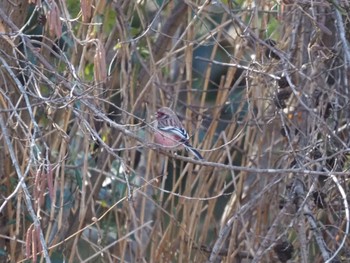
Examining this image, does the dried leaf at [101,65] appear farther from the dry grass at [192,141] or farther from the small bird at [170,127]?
the small bird at [170,127]

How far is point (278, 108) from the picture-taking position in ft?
12.6

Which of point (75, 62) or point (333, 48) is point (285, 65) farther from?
point (75, 62)

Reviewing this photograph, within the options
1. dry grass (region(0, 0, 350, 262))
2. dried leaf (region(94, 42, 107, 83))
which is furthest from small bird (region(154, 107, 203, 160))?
dried leaf (region(94, 42, 107, 83))

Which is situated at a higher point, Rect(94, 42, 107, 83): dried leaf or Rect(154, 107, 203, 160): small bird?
Rect(94, 42, 107, 83): dried leaf

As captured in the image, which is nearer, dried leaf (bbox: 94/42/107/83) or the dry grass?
dried leaf (bbox: 94/42/107/83)

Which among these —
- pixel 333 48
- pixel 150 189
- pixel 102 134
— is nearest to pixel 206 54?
pixel 150 189

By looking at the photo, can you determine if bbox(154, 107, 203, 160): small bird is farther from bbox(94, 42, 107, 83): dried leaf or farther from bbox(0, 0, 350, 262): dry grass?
bbox(94, 42, 107, 83): dried leaf

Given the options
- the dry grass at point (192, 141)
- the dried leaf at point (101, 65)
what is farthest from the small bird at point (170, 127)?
the dried leaf at point (101, 65)

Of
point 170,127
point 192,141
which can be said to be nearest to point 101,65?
point 170,127

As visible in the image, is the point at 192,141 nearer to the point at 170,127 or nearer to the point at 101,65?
the point at 170,127

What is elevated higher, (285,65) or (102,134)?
(285,65)

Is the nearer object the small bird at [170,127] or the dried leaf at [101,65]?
the dried leaf at [101,65]

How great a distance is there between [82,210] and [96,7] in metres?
0.97

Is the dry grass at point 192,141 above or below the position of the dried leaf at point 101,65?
below
